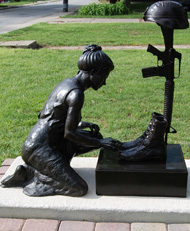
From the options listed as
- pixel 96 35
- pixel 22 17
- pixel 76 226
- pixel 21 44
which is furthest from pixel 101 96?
pixel 22 17

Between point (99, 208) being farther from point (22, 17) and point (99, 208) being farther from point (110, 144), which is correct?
point (22, 17)

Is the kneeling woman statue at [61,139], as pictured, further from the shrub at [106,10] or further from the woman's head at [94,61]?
the shrub at [106,10]

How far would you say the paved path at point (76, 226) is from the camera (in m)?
3.15

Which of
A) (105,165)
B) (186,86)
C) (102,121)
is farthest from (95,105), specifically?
(105,165)

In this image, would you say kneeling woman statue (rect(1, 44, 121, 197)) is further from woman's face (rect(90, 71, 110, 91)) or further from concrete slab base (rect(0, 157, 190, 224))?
concrete slab base (rect(0, 157, 190, 224))

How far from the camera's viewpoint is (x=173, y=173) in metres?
3.27

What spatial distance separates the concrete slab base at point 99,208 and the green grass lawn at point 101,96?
54.0 inches

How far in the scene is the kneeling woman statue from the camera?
325 centimetres

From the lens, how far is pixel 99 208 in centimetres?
321

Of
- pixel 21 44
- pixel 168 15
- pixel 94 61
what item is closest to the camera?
pixel 168 15

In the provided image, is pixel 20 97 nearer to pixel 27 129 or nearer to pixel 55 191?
pixel 27 129

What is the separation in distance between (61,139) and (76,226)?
0.83 m

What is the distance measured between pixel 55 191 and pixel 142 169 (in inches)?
32.7

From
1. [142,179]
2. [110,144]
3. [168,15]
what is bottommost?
[142,179]
